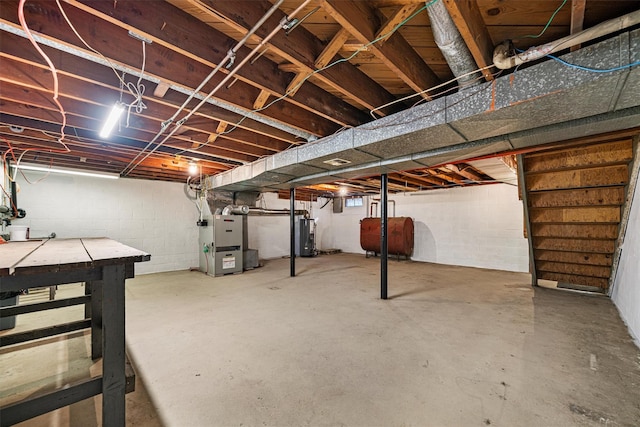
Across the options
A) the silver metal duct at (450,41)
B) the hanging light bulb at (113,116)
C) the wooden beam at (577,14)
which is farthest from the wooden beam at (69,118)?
the wooden beam at (577,14)

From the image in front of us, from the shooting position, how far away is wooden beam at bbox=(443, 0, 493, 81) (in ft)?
3.85

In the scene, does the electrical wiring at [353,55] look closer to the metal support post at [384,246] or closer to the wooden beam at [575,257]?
the metal support post at [384,246]

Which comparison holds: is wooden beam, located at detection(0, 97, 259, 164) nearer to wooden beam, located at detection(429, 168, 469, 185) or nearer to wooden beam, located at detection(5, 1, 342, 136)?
wooden beam, located at detection(5, 1, 342, 136)

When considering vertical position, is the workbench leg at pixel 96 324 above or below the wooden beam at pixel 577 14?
below

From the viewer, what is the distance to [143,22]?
1348 millimetres

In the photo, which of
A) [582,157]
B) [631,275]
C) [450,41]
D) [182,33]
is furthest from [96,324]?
[631,275]

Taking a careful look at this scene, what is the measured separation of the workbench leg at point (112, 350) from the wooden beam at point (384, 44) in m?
1.65

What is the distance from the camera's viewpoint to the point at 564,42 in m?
1.29

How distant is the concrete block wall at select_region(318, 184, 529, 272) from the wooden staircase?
61.6 inches

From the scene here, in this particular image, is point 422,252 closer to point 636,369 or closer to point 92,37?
point 636,369

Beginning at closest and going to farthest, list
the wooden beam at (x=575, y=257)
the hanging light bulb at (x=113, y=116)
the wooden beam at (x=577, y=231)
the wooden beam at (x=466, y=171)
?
1. the hanging light bulb at (x=113, y=116)
2. the wooden beam at (x=577, y=231)
3. the wooden beam at (x=575, y=257)
4. the wooden beam at (x=466, y=171)

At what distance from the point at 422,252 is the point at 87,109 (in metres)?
7.25

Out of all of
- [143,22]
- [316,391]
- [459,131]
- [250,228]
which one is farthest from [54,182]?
[459,131]

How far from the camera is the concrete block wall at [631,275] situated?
2.57m
